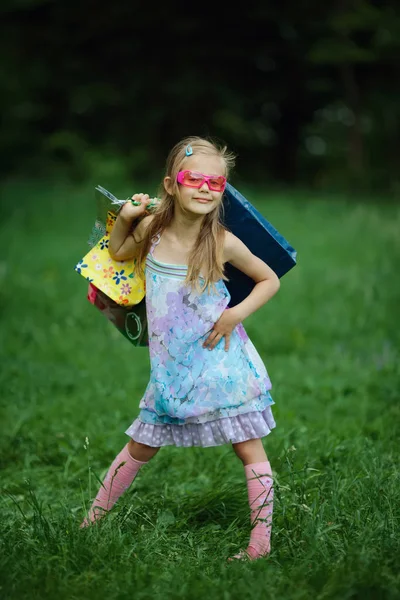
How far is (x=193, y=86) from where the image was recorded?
2511 centimetres

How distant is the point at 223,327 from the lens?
3.13 metres

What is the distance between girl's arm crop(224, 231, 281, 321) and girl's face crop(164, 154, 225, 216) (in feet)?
0.51

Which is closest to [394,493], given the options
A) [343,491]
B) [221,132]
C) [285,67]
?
[343,491]

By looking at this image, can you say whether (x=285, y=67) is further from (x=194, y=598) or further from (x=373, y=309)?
(x=194, y=598)

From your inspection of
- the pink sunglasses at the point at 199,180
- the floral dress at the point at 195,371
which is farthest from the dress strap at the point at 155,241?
the pink sunglasses at the point at 199,180

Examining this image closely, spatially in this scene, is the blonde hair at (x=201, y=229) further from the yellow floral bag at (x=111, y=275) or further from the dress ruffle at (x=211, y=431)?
the dress ruffle at (x=211, y=431)

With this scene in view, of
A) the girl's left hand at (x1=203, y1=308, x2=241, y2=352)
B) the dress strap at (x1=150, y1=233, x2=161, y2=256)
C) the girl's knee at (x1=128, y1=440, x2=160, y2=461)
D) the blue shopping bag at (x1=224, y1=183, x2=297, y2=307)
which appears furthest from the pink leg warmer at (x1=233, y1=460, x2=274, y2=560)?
the dress strap at (x1=150, y1=233, x2=161, y2=256)

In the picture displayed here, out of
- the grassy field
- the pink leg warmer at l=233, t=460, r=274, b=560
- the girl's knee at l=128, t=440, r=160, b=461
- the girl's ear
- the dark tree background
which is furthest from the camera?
the dark tree background

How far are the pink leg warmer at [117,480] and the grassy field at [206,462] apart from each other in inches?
2.2

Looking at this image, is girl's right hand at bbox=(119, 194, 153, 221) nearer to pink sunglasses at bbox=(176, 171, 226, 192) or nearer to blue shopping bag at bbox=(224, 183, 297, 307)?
pink sunglasses at bbox=(176, 171, 226, 192)

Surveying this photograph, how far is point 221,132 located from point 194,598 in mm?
23796

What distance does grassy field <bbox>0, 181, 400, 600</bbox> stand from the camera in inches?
109

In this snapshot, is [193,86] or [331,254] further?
[193,86]

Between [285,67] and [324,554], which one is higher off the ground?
[285,67]
